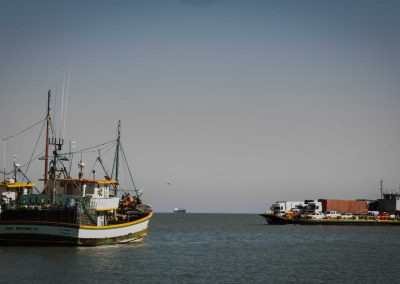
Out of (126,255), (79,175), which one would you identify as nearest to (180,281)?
(126,255)

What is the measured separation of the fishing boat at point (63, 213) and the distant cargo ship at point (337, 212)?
7566 cm

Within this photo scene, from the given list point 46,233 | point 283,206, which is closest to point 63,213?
point 46,233

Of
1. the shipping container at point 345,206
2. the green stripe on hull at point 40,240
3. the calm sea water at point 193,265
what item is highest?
the shipping container at point 345,206

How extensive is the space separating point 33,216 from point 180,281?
2302 cm

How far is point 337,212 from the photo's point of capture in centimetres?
17012

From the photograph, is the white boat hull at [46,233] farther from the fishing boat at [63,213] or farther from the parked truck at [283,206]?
the parked truck at [283,206]

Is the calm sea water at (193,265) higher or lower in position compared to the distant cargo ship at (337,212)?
lower

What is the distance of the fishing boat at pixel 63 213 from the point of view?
6325cm

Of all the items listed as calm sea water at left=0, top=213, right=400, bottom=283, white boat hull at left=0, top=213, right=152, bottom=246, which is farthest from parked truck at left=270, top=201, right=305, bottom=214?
white boat hull at left=0, top=213, right=152, bottom=246

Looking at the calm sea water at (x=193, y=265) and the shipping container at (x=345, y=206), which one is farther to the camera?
the shipping container at (x=345, y=206)

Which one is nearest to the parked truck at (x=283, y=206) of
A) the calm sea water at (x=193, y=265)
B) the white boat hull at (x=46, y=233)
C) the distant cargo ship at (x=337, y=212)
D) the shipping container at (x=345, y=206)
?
the distant cargo ship at (x=337, y=212)

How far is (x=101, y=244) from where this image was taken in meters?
68.0

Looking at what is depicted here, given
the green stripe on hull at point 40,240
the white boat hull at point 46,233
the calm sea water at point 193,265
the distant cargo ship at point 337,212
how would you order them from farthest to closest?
the distant cargo ship at point 337,212, the green stripe on hull at point 40,240, the white boat hull at point 46,233, the calm sea water at point 193,265

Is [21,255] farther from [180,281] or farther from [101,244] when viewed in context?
[180,281]
